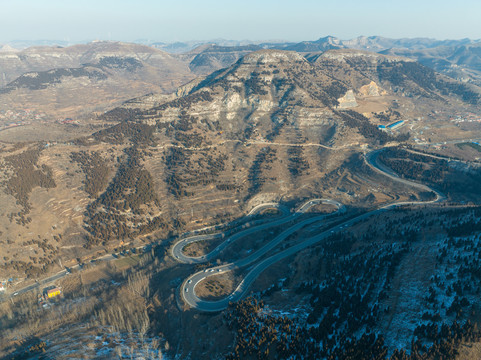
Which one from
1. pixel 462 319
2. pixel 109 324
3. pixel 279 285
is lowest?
pixel 109 324

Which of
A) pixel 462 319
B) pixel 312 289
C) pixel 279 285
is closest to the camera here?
pixel 462 319

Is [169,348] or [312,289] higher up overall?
[312,289]

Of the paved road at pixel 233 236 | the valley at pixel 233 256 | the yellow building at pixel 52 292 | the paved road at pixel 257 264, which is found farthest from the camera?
the paved road at pixel 233 236

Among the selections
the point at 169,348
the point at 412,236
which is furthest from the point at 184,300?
the point at 412,236

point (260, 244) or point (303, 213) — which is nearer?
point (260, 244)

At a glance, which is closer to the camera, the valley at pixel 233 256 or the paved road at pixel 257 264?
the valley at pixel 233 256

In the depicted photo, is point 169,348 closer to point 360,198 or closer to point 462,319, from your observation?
point 462,319

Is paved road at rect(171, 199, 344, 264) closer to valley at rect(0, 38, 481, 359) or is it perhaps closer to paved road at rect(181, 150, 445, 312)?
valley at rect(0, 38, 481, 359)

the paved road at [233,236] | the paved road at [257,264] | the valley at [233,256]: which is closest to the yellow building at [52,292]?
the valley at [233,256]

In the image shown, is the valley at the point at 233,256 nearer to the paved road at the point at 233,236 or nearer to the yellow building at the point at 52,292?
the paved road at the point at 233,236

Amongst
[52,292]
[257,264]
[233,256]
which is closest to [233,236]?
[233,256]

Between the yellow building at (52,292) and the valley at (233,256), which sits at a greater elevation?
the valley at (233,256)
